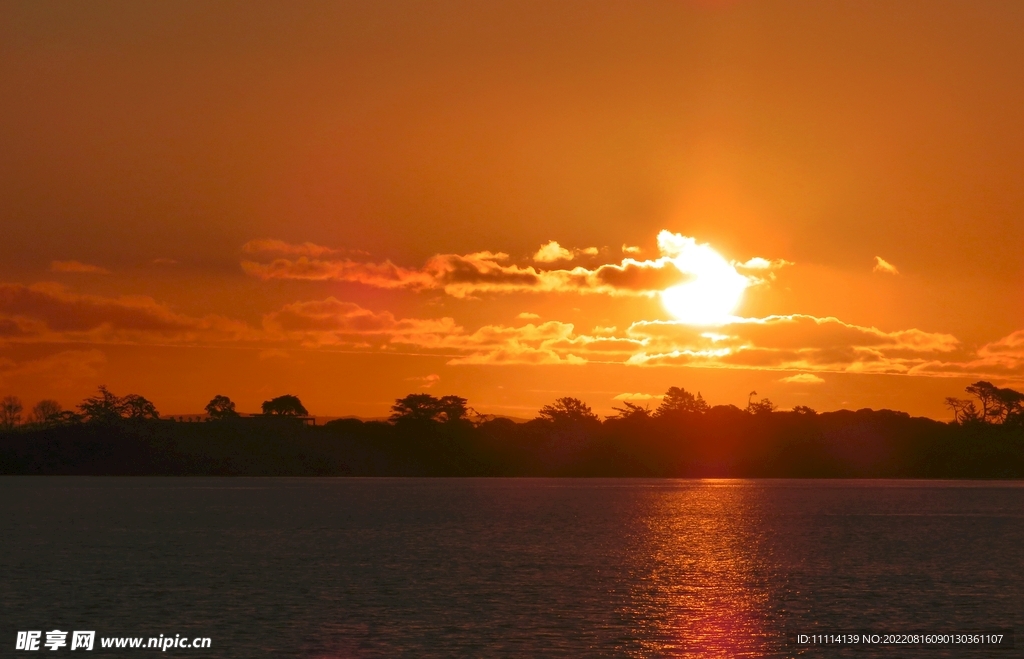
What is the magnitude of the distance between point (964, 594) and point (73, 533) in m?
92.6

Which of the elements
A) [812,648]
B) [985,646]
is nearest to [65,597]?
[812,648]

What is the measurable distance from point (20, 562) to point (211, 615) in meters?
36.2

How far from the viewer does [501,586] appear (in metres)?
73.2

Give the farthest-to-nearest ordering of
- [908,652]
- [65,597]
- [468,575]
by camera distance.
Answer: [468,575], [65,597], [908,652]

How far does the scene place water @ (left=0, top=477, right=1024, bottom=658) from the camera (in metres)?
A: 54.0

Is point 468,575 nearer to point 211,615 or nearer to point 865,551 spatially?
point 211,615

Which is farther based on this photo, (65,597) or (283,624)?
(65,597)

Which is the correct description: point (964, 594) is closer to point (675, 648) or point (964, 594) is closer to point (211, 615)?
point (675, 648)

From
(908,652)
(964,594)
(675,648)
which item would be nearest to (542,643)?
(675,648)

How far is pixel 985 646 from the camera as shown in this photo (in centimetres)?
5112

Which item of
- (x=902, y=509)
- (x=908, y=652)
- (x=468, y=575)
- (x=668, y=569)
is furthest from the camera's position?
(x=902, y=509)

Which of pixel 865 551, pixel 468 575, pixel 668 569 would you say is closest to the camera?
pixel 468 575

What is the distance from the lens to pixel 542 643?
5175 centimetres

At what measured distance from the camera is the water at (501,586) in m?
54.0
